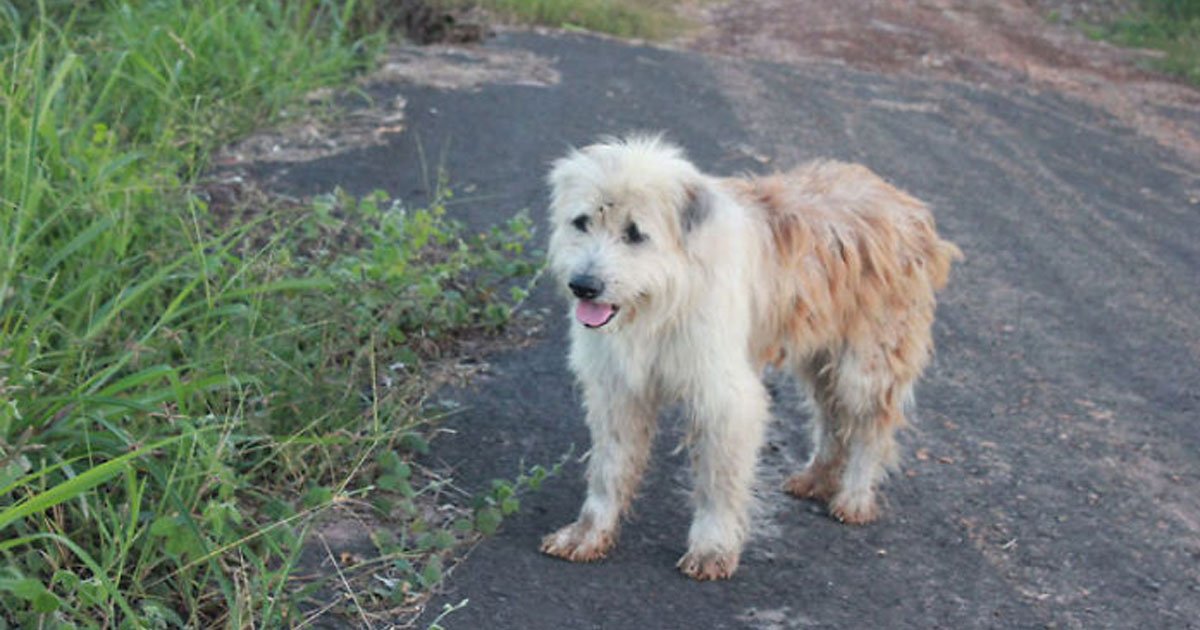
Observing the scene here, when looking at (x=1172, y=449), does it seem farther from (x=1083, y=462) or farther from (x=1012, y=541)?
(x=1012, y=541)

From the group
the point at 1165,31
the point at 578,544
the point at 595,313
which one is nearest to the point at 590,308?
the point at 595,313

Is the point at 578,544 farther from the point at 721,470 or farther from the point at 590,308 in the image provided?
the point at 590,308

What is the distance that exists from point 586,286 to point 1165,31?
14.8 metres

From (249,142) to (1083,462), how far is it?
558 cm

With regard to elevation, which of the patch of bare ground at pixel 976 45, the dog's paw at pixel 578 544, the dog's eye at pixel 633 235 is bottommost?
the patch of bare ground at pixel 976 45

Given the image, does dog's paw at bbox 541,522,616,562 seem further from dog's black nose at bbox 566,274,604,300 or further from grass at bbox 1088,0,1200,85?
grass at bbox 1088,0,1200,85

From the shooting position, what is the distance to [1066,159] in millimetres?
11852

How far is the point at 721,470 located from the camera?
5.19 meters

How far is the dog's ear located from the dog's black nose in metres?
0.37

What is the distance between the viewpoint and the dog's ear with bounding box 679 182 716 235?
4.98 m

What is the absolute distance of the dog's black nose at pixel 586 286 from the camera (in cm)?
485

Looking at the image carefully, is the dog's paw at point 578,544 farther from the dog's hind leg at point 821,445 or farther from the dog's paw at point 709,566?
the dog's hind leg at point 821,445

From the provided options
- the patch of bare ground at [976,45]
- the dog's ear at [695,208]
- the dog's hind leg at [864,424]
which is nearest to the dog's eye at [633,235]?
the dog's ear at [695,208]

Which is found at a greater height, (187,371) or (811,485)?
(187,371)
